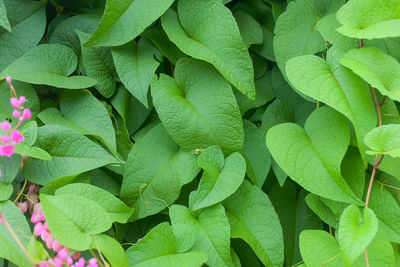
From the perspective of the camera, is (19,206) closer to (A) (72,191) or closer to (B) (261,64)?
(A) (72,191)

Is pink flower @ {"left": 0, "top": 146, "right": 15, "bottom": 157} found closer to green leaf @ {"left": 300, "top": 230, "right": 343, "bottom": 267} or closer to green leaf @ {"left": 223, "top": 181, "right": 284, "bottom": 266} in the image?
green leaf @ {"left": 223, "top": 181, "right": 284, "bottom": 266}

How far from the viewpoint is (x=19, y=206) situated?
27.9 inches

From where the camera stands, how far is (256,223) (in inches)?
29.3

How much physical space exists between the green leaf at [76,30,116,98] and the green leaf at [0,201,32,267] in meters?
0.26

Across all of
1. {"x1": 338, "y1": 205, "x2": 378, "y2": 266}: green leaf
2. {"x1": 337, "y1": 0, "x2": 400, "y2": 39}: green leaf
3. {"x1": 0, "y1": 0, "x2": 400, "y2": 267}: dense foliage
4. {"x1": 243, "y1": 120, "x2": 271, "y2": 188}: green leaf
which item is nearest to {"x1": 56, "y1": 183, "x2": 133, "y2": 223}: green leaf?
{"x1": 0, "y1": 0, "x2": 400, "y2": 267}: dense foliage

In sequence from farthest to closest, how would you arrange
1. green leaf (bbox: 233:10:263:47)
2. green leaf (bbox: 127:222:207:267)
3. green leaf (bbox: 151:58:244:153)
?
green leaf (bbox: 233:10:263:47) < green leaf (bbox: 151:58:244:153) < green leaf (bbox: 127:222:207:267)

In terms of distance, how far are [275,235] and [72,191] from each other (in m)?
0.34

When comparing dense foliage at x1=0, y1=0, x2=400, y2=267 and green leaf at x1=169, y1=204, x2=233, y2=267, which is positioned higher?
dense foliage at x1=0, y1=0, x2=400, y2=267

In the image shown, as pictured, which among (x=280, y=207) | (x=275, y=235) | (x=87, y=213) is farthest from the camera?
(x=280, y=207)

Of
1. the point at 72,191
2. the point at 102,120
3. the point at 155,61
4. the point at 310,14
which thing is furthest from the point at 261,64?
the point at 72,191

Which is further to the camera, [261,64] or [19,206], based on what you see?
[261,64]

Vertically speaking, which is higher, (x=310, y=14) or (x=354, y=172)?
(x=310, y=14)

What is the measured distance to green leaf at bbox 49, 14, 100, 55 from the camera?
829mm

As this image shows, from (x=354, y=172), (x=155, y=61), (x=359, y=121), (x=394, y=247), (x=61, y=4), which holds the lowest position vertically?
(x=394, y=247)
